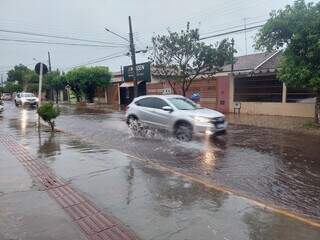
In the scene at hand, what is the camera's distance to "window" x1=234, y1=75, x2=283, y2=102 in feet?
68.9

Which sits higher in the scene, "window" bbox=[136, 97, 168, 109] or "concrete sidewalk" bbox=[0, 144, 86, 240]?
"window" bbox=[136, 97, 168, 109]

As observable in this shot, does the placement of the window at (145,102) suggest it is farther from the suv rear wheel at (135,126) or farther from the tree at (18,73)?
the tree at (18,73)

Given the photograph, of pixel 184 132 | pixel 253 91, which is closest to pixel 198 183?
pixel 184 132

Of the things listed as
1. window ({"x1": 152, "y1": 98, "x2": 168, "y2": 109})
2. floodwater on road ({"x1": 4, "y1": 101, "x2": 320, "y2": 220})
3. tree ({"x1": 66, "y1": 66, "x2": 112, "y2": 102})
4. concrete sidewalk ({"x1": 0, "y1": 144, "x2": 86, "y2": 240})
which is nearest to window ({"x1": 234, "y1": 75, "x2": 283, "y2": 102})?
floodwater on road ({"x1": 4, "y1": 101, "x2": 320, "y2": 220})

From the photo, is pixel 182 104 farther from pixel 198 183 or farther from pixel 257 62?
pixel 257 62

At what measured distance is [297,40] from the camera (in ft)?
45.2

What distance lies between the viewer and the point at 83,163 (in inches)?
313

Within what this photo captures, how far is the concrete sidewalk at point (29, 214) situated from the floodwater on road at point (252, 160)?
293 cm

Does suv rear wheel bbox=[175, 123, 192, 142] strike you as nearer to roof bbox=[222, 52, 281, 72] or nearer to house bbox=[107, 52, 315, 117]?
house bbox=[107, 52, 315, 117]

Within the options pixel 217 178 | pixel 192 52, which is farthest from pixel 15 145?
pixel 192 52

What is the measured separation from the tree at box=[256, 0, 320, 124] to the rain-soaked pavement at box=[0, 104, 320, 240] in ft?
11.3

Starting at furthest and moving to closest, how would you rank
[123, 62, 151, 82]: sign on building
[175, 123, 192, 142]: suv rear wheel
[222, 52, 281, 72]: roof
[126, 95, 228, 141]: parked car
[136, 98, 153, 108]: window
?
[123, 62, 151, 82]: sign on building < [222, 52, 281, 72]: roof < [136, 98, 153, 108]: window < [175, 123, 192, 142]: suv rear wheel < [126, 95, 228, 141]: parked car

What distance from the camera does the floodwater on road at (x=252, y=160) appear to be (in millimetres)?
5844

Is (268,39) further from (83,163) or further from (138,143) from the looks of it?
(83,163)
